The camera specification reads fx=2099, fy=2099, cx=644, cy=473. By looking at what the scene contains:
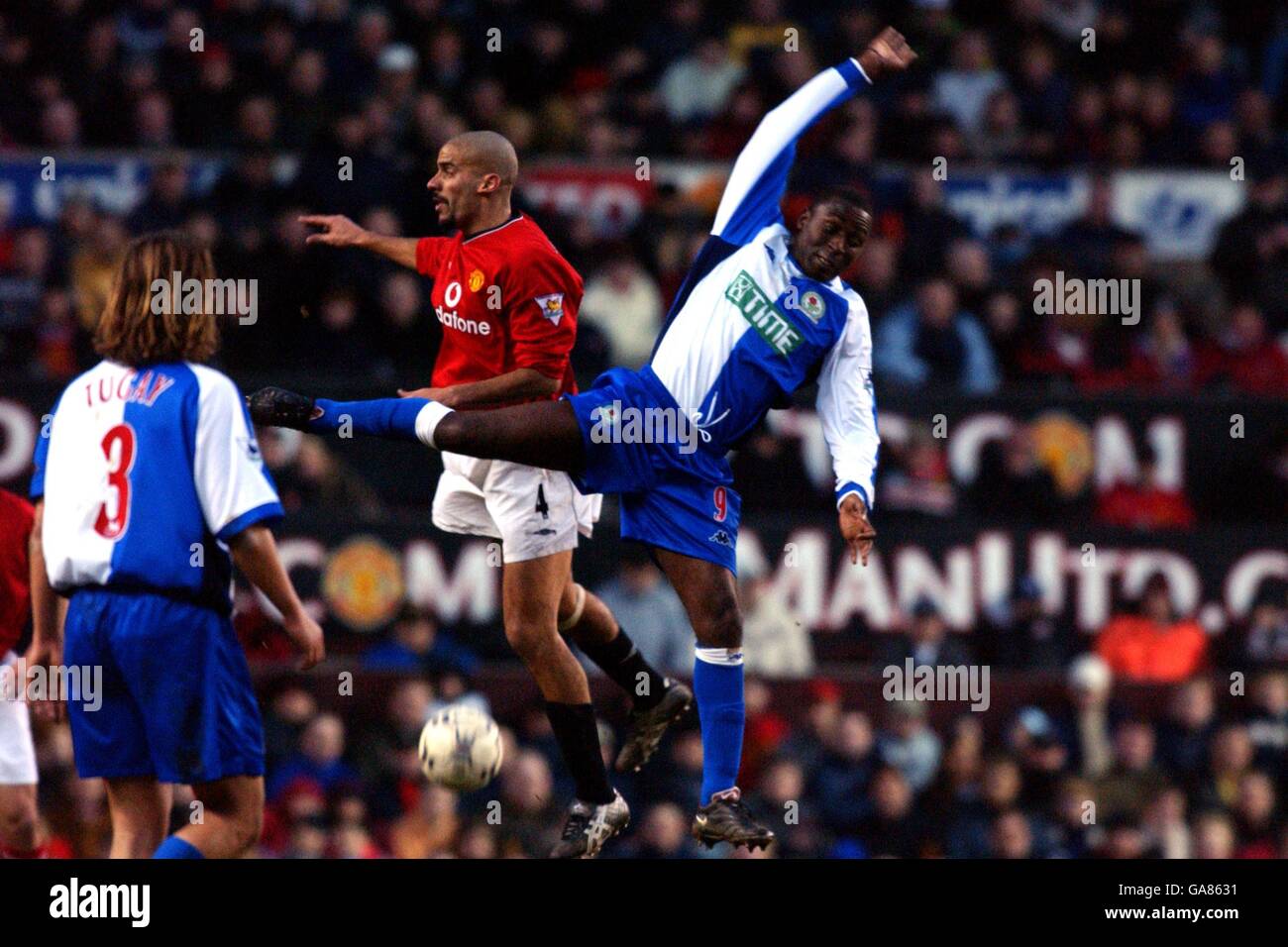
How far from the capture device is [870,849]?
12461mm

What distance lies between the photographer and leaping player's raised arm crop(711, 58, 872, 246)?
8375 millimetres

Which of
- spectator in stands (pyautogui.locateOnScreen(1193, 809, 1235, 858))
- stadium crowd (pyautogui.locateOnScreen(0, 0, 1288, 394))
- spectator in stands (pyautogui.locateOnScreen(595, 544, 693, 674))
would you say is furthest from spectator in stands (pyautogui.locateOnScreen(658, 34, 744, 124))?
spectator in stands (pyautogui.locateOnScreen(1193, 809, 1235, 858))

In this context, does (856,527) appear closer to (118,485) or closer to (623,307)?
(118,485)

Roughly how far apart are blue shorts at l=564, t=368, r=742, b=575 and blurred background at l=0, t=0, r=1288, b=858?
3777mm

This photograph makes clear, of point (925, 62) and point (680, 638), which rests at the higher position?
point (925, 62)

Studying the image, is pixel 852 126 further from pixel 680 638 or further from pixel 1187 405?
pixel 680 638

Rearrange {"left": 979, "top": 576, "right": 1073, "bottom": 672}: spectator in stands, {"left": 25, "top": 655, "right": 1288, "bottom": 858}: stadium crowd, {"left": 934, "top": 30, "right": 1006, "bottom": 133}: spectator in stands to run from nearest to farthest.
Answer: {"left": 25, "top": 655, "right": 1288, "bottom": 858}: stadium crowd, {"left": 979, "top": 576, "right": 1073, "bottom": 672}: spectator in stands, {"left": 934, "top": 30, "right": 1006, "bottom": 133}: spectator in stands

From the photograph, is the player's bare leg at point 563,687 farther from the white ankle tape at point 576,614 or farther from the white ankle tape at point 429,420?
the white ankle tape at point 429,420

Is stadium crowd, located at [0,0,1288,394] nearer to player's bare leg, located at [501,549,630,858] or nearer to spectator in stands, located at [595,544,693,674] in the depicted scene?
spectator in stands, located at [595,544,693,674]

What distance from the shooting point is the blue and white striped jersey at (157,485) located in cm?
684

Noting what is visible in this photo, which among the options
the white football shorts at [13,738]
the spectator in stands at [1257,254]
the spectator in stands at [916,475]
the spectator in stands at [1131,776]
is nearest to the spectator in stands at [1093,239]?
the spectator in stands at [1257,254]
